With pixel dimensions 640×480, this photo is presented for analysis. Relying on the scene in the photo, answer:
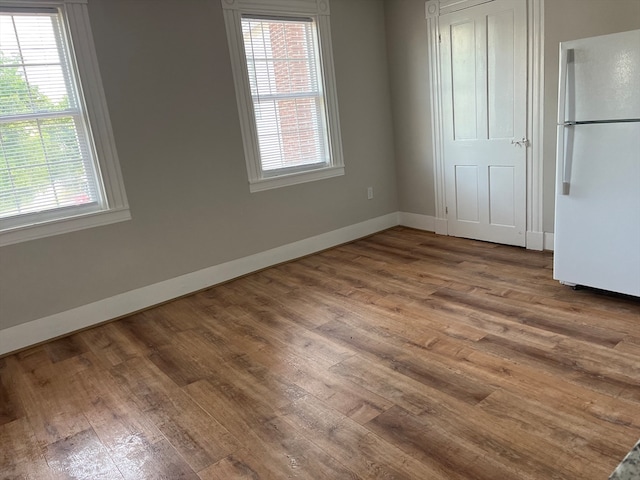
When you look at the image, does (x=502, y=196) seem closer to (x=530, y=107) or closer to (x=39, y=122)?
(x=530, y=107)

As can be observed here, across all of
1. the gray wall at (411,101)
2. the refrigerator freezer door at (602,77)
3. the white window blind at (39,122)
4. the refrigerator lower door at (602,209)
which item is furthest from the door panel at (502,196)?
the white window blind at (39,122)

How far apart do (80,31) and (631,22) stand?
3752 mm

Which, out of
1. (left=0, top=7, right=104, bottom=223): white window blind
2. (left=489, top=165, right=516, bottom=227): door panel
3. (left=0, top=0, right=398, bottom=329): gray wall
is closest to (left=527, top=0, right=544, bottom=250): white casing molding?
(left=489, top=165, right=516, bottom=227): door panel

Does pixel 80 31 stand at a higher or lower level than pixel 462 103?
higher

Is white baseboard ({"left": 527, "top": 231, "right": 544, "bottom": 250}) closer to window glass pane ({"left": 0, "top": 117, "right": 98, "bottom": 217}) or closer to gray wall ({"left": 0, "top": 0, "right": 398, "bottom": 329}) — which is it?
gray wall ({"left": 0, "top": 0, "right": 398, "bottom": 329})

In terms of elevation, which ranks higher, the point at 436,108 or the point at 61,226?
the point at 436,108

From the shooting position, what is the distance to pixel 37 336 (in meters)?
3.23

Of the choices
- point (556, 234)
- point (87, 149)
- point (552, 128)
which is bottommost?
point (556, 234)

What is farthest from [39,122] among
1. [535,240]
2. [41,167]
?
[535,240]

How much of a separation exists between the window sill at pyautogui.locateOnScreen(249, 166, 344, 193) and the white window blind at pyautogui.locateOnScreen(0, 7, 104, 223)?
1.33 meters

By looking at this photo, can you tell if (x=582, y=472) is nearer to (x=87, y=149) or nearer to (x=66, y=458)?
(x=66, y=458)

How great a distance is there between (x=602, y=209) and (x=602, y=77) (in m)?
0.77

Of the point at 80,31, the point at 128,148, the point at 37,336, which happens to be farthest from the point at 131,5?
the point at 37,336

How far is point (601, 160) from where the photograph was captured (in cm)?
280
